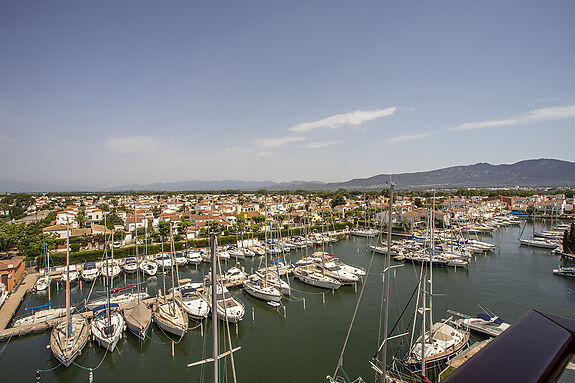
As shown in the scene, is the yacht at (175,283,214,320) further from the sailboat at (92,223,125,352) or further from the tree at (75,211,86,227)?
the tree at (75,211,86,227)

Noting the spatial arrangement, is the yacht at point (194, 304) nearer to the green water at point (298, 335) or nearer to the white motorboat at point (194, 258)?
the green water at point (298, 335)

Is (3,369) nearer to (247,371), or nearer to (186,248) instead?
(247,371)

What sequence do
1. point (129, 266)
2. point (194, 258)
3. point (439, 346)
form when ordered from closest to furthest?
1. point (439, 346)
2. point (129, 266)
3. point (194, 258)

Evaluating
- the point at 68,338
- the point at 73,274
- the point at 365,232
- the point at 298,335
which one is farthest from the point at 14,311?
the point at 365,232

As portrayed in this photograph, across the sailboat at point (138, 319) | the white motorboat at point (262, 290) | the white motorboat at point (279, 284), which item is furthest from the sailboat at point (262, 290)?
the sailboat at point (138, 319)

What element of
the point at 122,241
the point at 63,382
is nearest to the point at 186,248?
the point at 122,241

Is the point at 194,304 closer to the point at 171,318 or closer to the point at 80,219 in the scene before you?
the point at 171,318

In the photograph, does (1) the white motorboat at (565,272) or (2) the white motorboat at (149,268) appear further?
(2) the white motorboat at (149,268)
